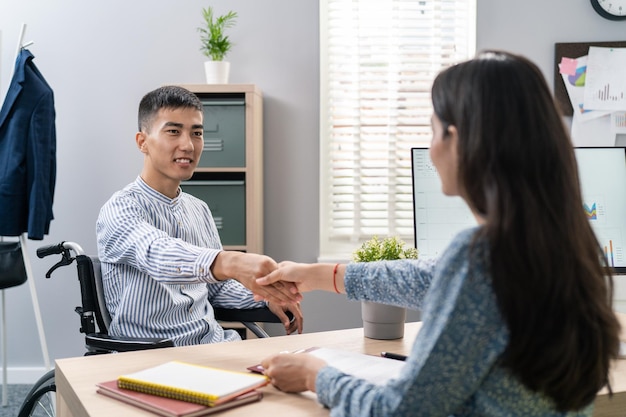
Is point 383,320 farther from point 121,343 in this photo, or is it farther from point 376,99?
point 376,99

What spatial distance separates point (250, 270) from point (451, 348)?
35.1 inches

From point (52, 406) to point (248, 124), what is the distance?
1.52m

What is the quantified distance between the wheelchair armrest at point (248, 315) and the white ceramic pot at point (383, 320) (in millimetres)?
370

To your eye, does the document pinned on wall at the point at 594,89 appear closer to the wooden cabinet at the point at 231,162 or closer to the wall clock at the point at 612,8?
the wall clock at the point at 612,8

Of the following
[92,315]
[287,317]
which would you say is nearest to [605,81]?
[287,317]

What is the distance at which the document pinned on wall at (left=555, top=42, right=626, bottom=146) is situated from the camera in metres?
3.57

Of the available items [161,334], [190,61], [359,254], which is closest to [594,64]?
[190,61]

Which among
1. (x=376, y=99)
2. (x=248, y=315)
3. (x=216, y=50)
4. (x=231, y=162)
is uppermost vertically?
(x=216, y=50)

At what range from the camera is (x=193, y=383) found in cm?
118

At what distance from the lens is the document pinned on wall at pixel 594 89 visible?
3568 millimetres

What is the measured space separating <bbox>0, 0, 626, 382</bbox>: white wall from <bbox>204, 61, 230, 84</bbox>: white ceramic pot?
22cm

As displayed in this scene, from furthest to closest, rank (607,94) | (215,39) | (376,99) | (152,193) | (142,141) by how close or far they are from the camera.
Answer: (376,99) → (607,94) → (215,39) → (142,141) → (152,193)

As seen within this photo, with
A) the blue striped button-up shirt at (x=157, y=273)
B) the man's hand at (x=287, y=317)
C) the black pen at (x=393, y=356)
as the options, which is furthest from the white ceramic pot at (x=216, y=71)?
the black pen at (x=393, y=356)

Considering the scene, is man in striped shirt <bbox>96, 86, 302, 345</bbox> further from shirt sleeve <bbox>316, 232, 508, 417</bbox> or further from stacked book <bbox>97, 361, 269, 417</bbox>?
shirt sleeve <bbox>316, 232, 508, 417</bbox>
